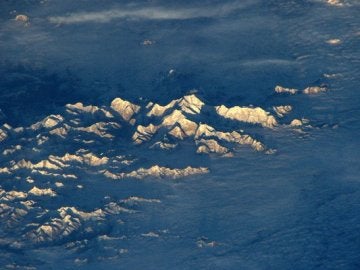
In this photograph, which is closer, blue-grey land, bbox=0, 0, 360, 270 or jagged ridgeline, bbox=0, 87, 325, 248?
blue-grey land, bbox=0, 0, 360, 270

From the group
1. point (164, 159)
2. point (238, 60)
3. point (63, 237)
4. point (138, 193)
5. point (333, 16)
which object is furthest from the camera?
point (333, 16)

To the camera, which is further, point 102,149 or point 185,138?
point 185,138

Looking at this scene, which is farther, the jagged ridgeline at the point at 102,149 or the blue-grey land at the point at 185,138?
the jagged ridgeline at the point at 102,149

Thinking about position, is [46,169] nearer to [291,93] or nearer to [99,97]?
[99,97]

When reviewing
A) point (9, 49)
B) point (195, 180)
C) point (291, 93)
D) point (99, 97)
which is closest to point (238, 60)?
point (291, 93)
